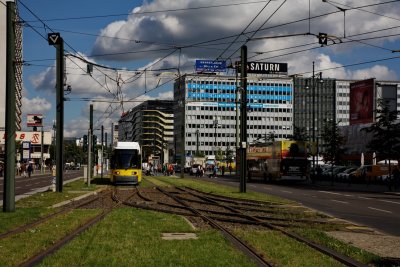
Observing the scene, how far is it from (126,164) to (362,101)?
46.4 metres

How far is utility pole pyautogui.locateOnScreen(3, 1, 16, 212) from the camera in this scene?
1956 cm

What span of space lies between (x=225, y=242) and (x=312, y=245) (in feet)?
5.61

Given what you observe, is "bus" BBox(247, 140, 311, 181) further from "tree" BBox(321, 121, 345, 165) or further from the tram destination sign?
the tram destination sign

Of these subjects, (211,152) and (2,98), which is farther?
(211,152)

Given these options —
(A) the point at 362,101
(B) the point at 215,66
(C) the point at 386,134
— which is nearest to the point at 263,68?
(B) the point at 215,66

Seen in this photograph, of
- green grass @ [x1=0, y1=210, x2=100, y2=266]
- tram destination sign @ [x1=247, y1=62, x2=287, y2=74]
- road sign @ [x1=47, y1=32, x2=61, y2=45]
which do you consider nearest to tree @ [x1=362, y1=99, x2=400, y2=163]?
tram destination sign @ [x1=247, y1=62, x2=287, y2=74]

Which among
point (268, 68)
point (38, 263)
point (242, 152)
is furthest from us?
point (268, 68)

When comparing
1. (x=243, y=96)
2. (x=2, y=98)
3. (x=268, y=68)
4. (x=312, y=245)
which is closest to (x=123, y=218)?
(x=312, y=245)

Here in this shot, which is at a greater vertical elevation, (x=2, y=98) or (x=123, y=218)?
(x=2, y=98)

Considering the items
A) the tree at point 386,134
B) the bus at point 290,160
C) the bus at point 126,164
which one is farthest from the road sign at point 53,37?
the bus at point 290,160

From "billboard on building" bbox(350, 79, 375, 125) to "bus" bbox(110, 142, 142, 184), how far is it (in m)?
42.7

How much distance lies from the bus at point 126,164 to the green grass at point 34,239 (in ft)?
85.6

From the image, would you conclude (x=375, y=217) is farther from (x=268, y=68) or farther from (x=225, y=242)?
(x=268, y=68)

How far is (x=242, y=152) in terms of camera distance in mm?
32719
